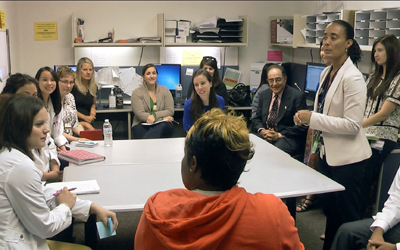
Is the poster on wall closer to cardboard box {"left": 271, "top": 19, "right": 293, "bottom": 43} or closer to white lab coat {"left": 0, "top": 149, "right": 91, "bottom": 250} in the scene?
white lab coat {"left": 0, "top": 149, "right": 91, "bottom": 250}

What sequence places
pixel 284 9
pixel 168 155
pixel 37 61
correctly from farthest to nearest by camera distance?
pixel 284 9 < pixel 37 61 < pixel 168 155

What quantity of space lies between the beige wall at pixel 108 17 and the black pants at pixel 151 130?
1316mm

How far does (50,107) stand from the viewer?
11.1ft

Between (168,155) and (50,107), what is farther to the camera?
(50,107)

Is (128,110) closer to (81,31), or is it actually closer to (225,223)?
(81,31)

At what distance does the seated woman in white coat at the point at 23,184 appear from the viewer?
5.43 ft

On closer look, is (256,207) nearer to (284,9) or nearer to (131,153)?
(131,153)

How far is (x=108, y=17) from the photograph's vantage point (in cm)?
550

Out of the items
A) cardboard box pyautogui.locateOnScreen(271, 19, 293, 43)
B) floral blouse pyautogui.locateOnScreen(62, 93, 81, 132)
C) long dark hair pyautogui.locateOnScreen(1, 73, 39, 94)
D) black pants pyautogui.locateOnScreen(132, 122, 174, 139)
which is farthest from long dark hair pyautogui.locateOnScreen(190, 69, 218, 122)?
cardboard box pyautogui.locateOnScreen(271, 19, 293, 43)

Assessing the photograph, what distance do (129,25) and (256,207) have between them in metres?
4.77

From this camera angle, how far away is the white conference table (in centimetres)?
223

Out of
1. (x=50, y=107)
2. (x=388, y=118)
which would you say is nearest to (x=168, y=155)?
(x=50, y=107)

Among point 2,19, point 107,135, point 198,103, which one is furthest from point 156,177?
point 2,19

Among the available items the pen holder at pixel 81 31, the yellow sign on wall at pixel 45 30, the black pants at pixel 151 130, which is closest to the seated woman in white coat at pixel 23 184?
the black pants at pixel 151 130
